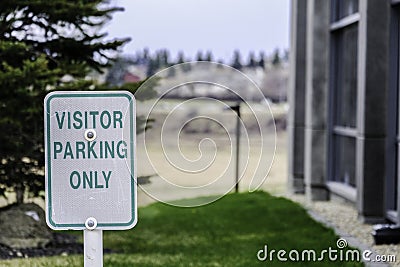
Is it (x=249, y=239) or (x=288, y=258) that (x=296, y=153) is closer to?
(x=249, y=239)

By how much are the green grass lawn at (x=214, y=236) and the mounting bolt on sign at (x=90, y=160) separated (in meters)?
2.99

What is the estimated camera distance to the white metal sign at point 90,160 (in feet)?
10.4

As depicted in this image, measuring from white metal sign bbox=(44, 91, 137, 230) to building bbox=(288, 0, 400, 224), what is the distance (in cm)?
493

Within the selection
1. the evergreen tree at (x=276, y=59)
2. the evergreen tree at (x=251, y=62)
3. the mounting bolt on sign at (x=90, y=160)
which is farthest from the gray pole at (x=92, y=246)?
the evergreen tree at (x=276, y=59)

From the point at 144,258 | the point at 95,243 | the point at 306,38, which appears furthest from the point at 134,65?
the point at 95,243

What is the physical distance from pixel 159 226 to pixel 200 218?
61cm

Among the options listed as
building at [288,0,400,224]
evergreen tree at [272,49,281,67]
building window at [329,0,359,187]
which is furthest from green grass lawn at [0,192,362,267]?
evergreen tree at [272,49,281,67]

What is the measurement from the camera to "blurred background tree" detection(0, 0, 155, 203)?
7062 mm

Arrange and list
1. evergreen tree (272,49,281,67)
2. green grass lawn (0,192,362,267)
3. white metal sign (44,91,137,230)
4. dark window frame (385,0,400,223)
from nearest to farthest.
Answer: white metal sign (44,91,137,230)
green grass lawn (0,192,362,267)
dark window frame (385,0,400,223)
evergreen tree (272,49,281,67)

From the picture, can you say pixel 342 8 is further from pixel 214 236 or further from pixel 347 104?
pixel 214 236

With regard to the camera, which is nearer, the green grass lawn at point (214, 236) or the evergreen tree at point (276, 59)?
the green grass lawn at point (214, 236)

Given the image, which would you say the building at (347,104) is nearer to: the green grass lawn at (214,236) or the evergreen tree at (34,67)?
the green grass lawn at (214,236)

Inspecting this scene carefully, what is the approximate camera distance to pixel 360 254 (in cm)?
646

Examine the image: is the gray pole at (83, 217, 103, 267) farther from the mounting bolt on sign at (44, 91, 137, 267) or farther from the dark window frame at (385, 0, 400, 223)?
the dark window frame at (385, 0, 400, 223)
